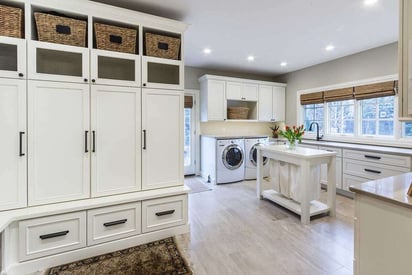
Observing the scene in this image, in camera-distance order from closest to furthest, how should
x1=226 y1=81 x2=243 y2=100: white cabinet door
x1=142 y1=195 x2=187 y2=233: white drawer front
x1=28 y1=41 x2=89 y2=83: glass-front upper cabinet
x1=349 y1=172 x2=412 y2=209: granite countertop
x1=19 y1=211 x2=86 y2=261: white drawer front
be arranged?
x1=349 y1=172 x2=412 y2=209: granite countertop < x1=19 y1=211 x2=86 y2=261: white drawer front < x1=28 y1=41 x2=89 y2=83: glass-front upper cabinet < x1=142 y1=195 x2=187 y2=233: white drawer front < x1=226 y1=81 x2=243 y2=100: white cabinet door

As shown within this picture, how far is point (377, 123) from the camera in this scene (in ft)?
12.3

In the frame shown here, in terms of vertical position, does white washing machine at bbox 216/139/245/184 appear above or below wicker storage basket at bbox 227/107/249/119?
below

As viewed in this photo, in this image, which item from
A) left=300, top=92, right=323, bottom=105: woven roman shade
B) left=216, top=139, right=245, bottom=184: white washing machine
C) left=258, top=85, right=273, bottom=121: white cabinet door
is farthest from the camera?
left=258, top=85, right=273, bottom=121: white cabinet door

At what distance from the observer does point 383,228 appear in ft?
4.43

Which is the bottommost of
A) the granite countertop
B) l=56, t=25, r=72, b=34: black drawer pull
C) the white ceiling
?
the granite countertop

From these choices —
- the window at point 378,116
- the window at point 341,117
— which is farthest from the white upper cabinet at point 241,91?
the window at point 378,116

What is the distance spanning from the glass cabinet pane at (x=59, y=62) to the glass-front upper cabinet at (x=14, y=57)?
0.39 ft

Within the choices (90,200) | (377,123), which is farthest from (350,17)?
(90,200)

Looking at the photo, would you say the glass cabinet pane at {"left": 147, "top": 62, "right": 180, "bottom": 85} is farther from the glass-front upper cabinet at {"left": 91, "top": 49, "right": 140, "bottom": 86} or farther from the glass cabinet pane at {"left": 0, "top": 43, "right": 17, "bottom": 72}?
the glass cabinet pane at {"left": 0, "top": 43, "right": 17, "bottom": 72}

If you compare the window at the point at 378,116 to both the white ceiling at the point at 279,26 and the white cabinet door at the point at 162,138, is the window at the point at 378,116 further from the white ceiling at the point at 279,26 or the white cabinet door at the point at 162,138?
the white cabinet door at the point at 162,138

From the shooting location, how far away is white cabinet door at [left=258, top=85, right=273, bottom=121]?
5262 mm

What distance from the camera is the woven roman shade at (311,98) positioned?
4617 mm

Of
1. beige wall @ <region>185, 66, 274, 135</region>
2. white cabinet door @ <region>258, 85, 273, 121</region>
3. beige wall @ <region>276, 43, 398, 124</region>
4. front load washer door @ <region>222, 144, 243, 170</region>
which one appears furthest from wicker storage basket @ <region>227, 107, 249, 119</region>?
beige wall @ <region>276, 43, 398, 124</region>

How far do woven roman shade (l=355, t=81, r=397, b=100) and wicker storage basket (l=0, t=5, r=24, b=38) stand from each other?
16.0ft
